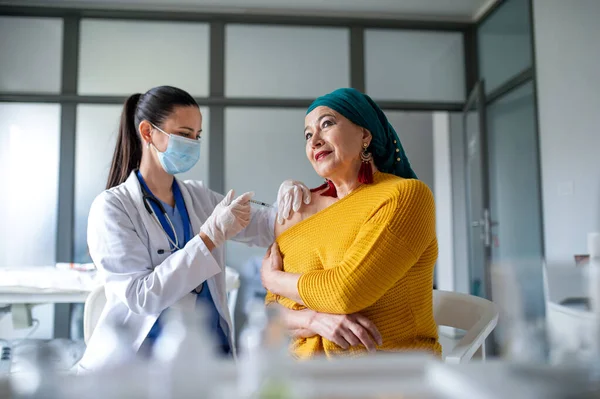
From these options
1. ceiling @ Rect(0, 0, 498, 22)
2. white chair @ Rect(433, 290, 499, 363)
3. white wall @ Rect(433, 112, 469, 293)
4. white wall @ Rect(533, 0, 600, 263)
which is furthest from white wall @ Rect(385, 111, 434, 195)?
white chair @ Rect(433, 290, 499, 363)

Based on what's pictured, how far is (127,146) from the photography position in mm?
1594

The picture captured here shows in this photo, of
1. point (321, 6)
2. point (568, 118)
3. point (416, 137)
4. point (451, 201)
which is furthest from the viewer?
point (416, 137)

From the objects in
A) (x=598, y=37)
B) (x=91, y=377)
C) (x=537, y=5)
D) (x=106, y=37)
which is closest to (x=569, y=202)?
(x=598, y=37)

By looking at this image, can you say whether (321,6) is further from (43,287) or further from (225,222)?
(225,222)

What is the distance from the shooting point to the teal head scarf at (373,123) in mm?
1406

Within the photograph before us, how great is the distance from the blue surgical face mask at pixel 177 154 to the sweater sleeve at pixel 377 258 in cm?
58

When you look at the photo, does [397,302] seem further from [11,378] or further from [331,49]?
[331,49]

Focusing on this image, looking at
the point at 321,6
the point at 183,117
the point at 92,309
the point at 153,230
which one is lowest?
the point at 92,309

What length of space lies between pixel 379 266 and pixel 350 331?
178mm

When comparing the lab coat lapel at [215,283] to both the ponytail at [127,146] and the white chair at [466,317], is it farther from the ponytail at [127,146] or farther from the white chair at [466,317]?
the white chair at [466,317]

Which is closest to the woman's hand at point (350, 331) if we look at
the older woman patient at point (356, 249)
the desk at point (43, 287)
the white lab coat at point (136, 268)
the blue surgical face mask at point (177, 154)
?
the older woman patient at point (356, 249)

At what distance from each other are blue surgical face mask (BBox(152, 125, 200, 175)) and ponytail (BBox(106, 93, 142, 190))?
0.10m

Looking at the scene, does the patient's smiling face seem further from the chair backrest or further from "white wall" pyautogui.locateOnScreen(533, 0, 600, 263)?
"white wall" pyautogui.locateOnScreen(533, 0, 600, 263)

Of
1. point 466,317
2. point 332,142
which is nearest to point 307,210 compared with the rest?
point 332,142
